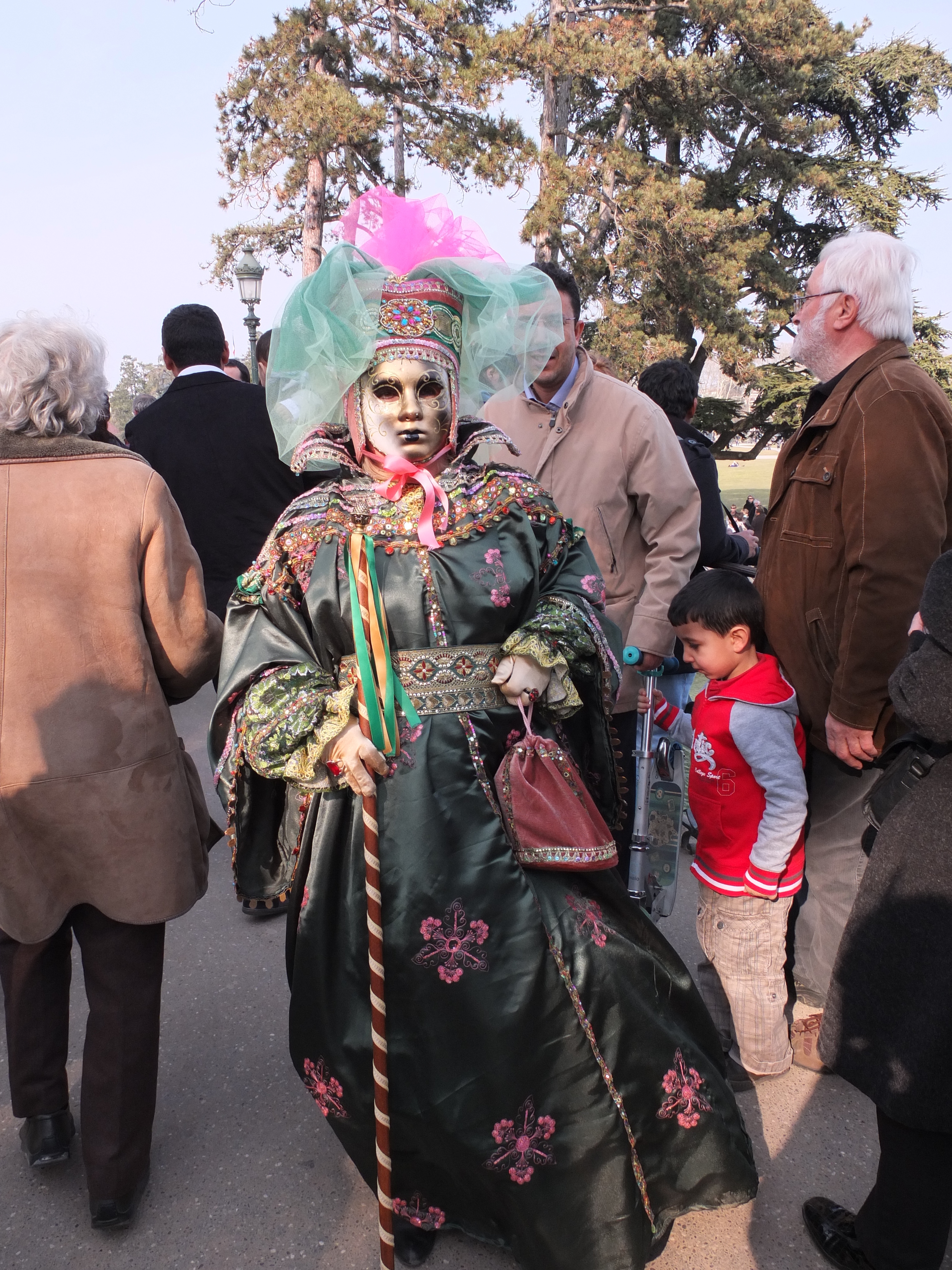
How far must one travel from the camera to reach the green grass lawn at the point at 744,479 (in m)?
17.1

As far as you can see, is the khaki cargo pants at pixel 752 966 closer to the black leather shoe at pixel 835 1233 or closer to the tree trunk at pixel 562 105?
the black leather shoe at pixel 835 1233

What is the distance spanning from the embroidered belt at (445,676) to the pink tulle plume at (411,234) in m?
0.94

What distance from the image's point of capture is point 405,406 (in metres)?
2.13

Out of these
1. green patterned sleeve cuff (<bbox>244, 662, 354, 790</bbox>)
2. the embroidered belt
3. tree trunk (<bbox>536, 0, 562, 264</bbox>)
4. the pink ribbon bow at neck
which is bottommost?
green patterned sleeve cuff (<bbox>244, 662, 354, 790</bbox>)

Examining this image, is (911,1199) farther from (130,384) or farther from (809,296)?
(130,384)

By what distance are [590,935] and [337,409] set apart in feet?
4.49

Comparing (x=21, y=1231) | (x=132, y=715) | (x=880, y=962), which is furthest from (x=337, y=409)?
(x=21, y=1231)

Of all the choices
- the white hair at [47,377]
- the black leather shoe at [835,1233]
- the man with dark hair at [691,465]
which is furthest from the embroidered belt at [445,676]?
the man with dark hair at [691,465]

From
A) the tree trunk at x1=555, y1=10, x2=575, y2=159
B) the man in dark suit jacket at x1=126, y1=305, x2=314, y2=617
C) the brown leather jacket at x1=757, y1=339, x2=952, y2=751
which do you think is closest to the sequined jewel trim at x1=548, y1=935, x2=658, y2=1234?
the brown leather jacket at x1=757, y1=339, x2=952, y2=751

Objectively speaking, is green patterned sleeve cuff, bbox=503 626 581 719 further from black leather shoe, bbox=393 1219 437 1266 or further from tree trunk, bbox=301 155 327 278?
tree trunk, bbox=301 155 327 278

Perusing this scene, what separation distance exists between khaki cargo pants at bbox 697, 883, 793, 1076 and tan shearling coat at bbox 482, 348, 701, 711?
2.64ft

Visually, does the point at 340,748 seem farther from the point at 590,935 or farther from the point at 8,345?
the point at 8,345

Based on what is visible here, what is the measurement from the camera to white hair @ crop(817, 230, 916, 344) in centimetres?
257

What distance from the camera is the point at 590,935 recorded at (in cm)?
207
